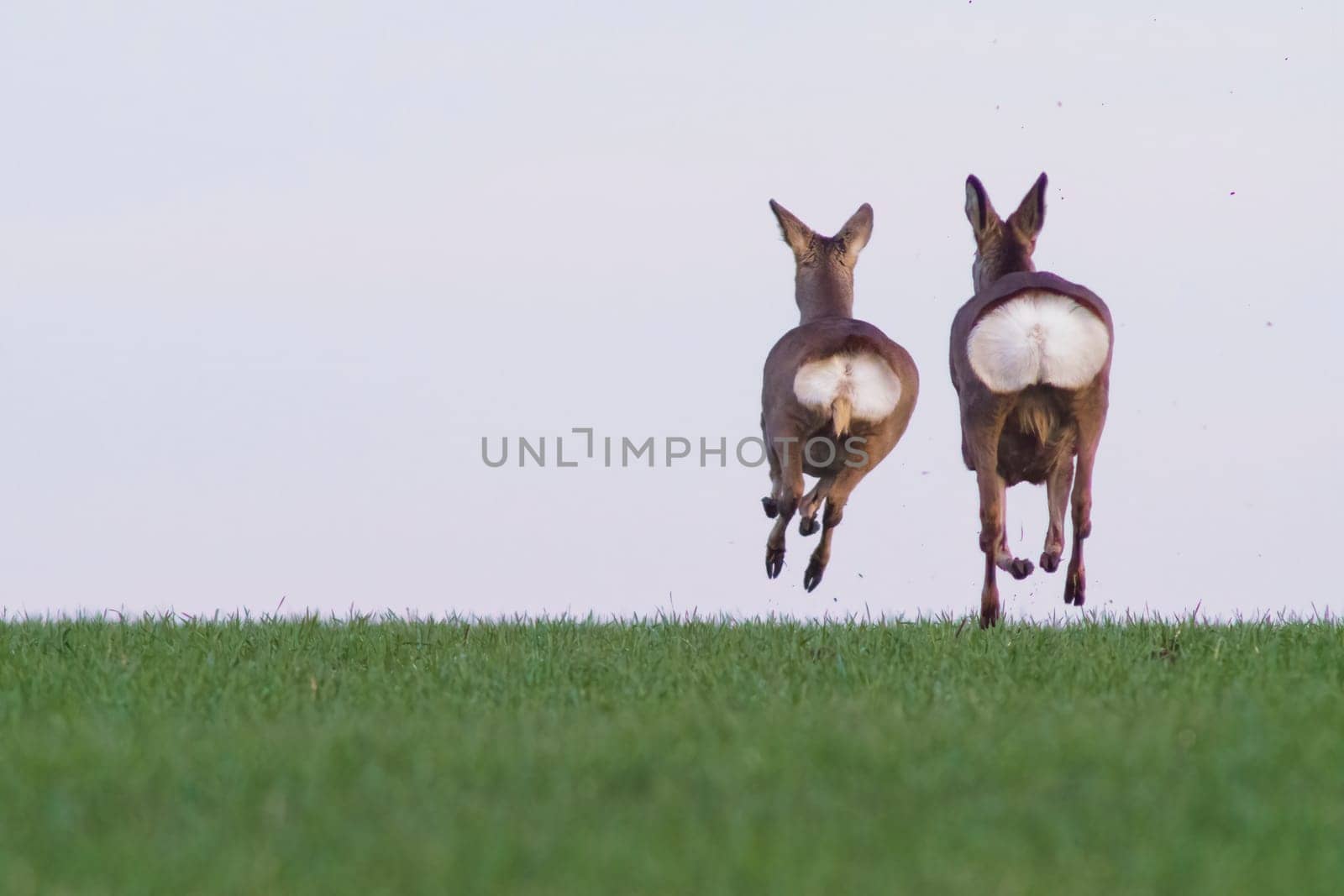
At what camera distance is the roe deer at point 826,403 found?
11344 mm

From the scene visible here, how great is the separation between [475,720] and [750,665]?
86.5 inches

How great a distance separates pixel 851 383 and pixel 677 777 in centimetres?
634

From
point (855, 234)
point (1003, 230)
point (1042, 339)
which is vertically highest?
point (855, 234)

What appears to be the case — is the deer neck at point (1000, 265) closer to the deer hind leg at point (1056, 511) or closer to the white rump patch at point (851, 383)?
the white rump patch at point (851, 383)

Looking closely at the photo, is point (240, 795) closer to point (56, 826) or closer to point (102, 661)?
point (56, 826)

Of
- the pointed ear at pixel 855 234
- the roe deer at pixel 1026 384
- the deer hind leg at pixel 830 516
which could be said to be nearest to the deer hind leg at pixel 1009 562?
the roe deer at pixel 1026 384

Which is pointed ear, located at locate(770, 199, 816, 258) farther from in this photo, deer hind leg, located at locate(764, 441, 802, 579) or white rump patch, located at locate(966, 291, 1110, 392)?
white rump patch, located at locate(966, 291, 1110, 392)

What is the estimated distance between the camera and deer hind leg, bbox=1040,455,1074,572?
1116 centimetres

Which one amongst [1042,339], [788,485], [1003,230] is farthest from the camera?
[788,485]

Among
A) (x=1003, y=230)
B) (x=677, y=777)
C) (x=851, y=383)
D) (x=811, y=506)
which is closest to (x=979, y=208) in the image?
(x=1003, y=230)

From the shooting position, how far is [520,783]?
5285 millimetres

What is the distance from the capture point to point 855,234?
13.6 m

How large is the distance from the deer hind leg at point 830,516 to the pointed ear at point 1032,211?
2209 millimetres

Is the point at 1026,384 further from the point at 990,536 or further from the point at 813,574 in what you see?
the point at 813,574
